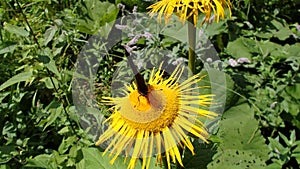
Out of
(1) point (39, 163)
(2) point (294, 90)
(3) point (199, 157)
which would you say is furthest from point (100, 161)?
(2) point (294, 90)

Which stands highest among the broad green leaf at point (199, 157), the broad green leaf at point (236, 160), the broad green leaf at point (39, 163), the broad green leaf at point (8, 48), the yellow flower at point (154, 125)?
the broad green leaf at point (8, 48)

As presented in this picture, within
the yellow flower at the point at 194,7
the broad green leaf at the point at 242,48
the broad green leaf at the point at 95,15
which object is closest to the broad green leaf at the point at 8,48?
the broad green leaf at the point at 95,15

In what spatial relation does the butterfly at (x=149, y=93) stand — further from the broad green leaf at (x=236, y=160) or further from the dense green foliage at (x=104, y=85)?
the broad green leaf at (x=236, y=160)

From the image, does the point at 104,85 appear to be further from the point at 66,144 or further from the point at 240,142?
the point at 240,142

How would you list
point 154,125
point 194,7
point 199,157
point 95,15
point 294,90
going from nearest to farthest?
point 154,125 → point 194,7 → point 199,157 → point 294,90 → point 95,15

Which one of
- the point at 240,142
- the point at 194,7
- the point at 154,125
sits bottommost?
the point at 240,142

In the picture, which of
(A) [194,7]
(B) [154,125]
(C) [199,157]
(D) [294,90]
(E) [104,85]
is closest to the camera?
(B) [154,125]

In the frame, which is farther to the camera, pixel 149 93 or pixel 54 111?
pixel 54 111

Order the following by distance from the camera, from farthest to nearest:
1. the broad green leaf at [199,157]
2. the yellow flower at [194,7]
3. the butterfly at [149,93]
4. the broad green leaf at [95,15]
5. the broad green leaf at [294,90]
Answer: the broad green leaf at [95,15], the broad green leaf at [294,90], the broad green leaf at [199,157], the yellow flower at [194,7], the butterfly at [149,93]
